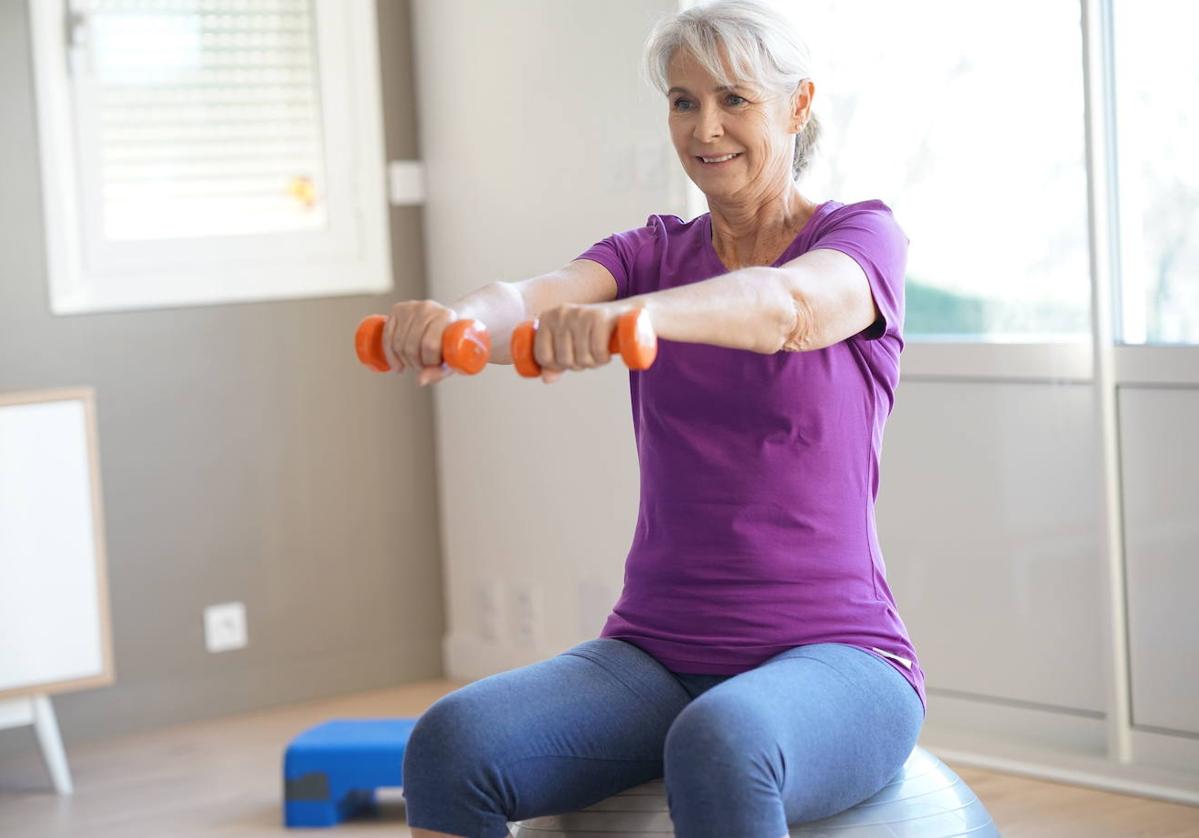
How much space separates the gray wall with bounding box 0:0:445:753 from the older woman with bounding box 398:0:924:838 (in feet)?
7.01

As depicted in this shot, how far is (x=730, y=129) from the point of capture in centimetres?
175

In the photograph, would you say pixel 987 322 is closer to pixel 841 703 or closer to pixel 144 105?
pixel 841 703

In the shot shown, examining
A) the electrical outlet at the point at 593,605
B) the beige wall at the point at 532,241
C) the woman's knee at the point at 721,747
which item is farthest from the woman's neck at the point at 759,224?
the electrical outlet at the point at 593,605

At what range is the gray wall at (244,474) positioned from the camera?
3.59m

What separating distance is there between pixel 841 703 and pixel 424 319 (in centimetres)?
54

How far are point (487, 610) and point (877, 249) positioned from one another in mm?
2546

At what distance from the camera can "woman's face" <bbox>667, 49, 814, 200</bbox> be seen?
174 cm

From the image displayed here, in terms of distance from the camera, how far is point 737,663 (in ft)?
5.40

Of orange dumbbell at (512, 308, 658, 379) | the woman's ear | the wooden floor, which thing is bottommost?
the wooden floor

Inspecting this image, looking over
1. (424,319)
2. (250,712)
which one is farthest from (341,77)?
(424,319)

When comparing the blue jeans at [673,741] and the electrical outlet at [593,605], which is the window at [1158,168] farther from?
the blue jeans at [673,741]

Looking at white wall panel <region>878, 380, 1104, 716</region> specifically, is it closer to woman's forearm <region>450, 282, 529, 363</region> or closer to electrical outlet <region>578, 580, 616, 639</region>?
electrical outlet <region>578, 580, 616, 639</region>

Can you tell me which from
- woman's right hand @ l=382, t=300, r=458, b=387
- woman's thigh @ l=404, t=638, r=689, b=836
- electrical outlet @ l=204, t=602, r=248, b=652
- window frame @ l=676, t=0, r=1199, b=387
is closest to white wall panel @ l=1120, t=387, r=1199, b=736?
window frame @ l=676, t=0, r=1199, b=387

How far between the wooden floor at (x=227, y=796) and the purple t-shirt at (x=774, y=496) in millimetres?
1245
